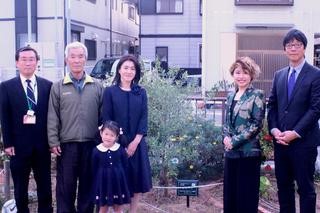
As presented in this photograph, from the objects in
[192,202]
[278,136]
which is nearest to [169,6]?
[192,202]

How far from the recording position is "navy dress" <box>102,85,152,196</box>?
4469 mm

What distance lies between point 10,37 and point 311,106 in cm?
1853

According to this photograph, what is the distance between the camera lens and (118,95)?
4469 millimetres

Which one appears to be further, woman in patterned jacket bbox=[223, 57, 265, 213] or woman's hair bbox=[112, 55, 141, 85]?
woman's hair bbox=[112, 55, 141, 85]

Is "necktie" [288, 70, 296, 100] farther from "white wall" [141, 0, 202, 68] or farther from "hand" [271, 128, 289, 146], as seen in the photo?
"white wall" [141, 0, 202, 68]

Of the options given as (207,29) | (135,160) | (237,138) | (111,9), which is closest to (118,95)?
(135,160)

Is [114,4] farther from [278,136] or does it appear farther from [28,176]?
[278,136]

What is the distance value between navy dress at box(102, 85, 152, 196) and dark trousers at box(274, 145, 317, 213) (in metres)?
1.24

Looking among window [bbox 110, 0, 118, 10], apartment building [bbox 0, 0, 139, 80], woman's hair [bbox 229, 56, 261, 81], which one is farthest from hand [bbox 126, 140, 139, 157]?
window [bbox 110, 0, 118, 10]

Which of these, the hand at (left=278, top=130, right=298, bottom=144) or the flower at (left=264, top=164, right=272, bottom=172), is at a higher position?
the hand at (left=278, top=130, right=298, bottom=144)

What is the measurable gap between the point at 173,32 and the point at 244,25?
8544mm

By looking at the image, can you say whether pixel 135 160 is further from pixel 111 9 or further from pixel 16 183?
pixel 111 9

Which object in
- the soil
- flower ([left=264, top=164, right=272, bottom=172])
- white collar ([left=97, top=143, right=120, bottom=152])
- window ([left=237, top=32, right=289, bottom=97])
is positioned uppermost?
window ([left=237, top=32, right=289, bottom=97])

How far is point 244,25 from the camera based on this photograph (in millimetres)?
16453
